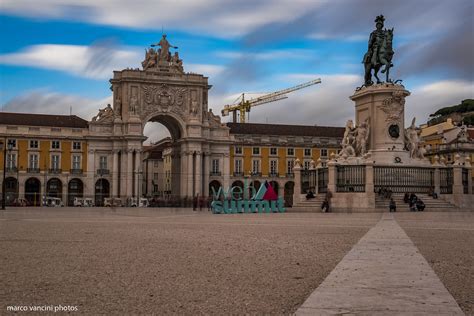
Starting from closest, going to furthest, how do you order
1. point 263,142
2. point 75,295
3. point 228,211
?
point 75,295 → point 228,211 → point 263,142

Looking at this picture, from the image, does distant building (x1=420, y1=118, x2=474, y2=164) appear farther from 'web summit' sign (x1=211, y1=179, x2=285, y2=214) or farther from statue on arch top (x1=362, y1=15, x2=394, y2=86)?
statue on arch top (x1=362, y1=15, x2=394, y2=86)

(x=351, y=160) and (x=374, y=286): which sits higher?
(x=351, y=160)

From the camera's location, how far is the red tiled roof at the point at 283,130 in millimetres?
98688

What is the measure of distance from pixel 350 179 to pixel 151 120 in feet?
187

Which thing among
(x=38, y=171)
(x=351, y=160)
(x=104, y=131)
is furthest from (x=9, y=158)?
(x=351, y=160)

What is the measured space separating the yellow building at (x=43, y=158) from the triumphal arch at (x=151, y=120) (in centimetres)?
225

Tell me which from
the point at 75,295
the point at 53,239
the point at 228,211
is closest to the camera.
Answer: the point at 75,295

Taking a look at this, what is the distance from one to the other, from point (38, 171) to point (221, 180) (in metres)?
24.0

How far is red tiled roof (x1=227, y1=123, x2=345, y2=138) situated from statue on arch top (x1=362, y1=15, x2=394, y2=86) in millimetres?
59932

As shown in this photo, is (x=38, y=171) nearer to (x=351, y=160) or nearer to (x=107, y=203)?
(x=107, y=203)

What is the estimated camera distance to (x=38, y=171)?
3386 inches

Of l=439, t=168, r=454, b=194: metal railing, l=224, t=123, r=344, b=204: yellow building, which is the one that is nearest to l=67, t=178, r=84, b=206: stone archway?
l=224, t=123, r=344, b=204: yellow building

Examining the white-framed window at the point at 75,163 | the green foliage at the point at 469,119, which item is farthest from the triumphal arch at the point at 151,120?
the green foliage at the point at 469,119

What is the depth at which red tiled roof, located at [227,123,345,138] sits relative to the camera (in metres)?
98.7
